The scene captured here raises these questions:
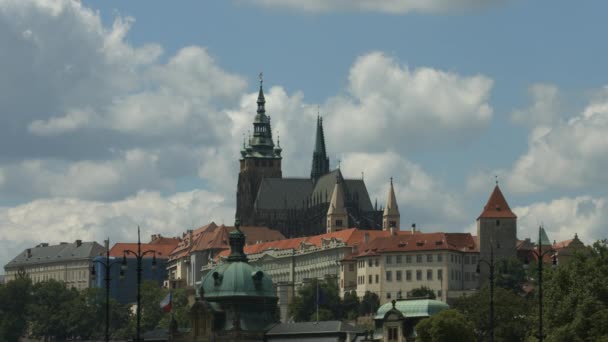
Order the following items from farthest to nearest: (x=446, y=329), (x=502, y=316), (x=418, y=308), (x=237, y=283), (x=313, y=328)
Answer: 1. (x=237, y=283)
2. (x=418, y=308)
3. (x=502, y=316)
4. (x=313, y=328)
5. (x=446, y=329)

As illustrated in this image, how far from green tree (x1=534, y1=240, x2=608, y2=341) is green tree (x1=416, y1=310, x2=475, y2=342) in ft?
30.4

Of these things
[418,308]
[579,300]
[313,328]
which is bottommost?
[313,328]

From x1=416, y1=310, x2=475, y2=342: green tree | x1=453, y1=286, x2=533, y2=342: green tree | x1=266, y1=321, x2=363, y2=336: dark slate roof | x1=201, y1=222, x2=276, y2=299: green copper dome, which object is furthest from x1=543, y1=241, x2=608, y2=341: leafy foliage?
x1=201, y1=222, x2=276, y2=299: green copper dome

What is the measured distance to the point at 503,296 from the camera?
19150 cm

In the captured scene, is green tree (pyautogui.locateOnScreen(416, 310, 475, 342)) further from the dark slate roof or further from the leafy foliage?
the dark slate roof

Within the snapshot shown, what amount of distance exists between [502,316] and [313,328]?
19.2m

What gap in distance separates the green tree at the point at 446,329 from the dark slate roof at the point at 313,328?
523 inches

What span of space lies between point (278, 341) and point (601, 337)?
165ft

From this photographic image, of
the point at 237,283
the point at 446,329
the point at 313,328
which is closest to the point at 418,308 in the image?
the point at 313,328

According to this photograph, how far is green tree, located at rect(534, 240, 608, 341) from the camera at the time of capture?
463ft

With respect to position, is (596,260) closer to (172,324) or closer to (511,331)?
(511,331)

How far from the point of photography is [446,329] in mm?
160750

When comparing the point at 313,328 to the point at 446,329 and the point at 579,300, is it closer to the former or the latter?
the point at 446,329

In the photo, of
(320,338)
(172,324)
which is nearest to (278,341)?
(320,338)
